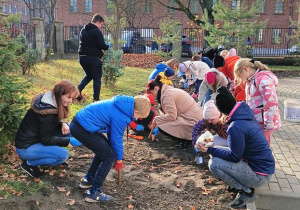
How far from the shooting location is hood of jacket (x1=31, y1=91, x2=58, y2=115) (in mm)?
3664

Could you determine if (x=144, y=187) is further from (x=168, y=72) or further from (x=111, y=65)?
(x=111, y=65)

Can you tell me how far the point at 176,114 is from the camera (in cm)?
525

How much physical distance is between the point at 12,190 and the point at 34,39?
14960 millimetres

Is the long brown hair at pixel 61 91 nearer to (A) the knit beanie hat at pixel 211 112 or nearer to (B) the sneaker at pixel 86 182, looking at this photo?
(B) the sneaker at pixel 86 182

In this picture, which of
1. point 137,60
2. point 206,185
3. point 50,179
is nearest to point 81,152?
point 50,179

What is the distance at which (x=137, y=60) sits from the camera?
19.1 m

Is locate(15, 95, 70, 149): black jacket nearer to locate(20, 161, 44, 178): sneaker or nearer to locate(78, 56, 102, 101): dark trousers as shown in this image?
locate(20, 161, 44, 178): sneaker

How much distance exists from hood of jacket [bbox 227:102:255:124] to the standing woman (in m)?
1.76

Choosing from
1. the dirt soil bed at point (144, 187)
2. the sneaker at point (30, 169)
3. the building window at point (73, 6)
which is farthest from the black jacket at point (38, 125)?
the building window at point (73, 6)

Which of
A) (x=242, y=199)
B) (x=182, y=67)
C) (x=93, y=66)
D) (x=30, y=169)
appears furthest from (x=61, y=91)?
(x=182, y=67)

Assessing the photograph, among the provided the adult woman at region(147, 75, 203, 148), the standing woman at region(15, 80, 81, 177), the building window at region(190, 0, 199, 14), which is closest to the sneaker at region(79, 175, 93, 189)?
the standing woman at region(15, 80, 81, 177)

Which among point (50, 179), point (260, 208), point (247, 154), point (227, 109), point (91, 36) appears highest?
point (91, 36)

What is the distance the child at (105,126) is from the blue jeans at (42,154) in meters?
0.49

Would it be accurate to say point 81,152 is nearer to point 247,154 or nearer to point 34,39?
point 247,154
